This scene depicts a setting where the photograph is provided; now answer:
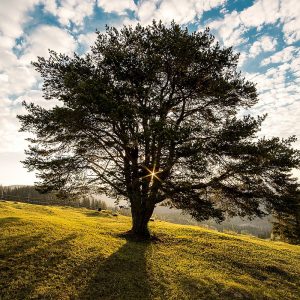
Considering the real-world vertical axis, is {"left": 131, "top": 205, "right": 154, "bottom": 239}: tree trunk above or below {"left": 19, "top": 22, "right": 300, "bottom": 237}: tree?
below

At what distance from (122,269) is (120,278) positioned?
1.09m

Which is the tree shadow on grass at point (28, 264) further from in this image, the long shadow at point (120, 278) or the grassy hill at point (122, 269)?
the long shadow at point (120, 278)

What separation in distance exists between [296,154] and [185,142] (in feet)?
21.9

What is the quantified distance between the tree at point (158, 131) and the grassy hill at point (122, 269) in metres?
2.90

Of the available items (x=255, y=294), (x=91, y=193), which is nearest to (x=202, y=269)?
(x=255, y=294)

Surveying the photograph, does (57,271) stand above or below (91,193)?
below

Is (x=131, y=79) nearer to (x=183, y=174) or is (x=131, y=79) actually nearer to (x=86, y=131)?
(x=86, y=131)

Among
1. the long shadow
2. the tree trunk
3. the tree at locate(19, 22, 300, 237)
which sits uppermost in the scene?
the tree at locate(19, 22, 300, 237)

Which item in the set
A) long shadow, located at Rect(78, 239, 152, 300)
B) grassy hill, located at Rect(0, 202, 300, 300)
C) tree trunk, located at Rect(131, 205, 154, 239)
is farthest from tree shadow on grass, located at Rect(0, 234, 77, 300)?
tree trunk, located at Rect(131, 205, 154, 239)

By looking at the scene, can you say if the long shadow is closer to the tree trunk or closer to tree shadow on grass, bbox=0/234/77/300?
tree shadow on grass, bbox=0/234/77/300

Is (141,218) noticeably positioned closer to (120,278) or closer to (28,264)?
(120,278)

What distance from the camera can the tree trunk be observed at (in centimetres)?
2039

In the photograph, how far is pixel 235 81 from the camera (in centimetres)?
1923

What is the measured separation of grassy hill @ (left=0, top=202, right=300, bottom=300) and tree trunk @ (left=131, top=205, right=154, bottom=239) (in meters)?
1.10
